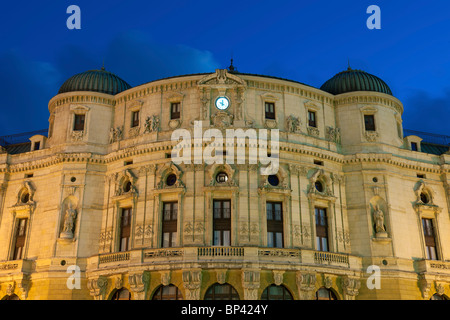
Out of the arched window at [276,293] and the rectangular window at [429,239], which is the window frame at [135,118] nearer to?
the arched window at [276,293]

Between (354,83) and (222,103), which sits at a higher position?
(354,83)

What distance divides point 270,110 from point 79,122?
17394 millimetres

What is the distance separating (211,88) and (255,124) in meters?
4.82

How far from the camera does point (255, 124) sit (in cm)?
4272

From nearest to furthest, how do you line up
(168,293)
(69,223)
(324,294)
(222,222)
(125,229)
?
(168,293) → (222,222) → (324,294) → (125,229) → (69,223)

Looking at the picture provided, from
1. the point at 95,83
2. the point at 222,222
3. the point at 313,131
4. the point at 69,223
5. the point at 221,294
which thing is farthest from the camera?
the point at 95,83

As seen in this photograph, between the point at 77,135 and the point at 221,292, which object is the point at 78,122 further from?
the point at 221,292

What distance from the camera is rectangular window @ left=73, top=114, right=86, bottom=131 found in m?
46.3

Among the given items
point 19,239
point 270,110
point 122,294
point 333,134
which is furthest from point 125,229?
point 333,134

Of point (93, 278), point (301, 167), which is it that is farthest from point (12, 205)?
point (301, 167)

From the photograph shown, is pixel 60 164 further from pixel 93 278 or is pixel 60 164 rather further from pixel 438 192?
pixel 438 192

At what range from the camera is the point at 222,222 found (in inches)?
1561
